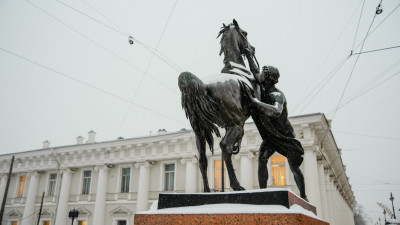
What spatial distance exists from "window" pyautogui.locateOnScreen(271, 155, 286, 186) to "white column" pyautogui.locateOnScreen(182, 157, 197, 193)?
5.61 metres

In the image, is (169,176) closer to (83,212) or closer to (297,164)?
(83,212)

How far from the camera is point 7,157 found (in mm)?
32281

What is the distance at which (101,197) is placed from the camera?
25562mm

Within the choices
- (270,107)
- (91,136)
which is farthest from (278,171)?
(91,136)

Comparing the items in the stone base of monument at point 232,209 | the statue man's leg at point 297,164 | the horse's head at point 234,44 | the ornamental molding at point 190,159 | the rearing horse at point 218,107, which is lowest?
the stone base of monument at point 232,209

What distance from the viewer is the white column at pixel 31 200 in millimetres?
28562

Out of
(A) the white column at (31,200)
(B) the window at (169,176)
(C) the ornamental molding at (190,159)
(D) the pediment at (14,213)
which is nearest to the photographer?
(C) the ornamental molding at (190,159)

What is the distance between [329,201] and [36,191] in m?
25.5

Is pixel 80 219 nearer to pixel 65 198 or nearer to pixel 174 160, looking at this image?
pixel 65 198

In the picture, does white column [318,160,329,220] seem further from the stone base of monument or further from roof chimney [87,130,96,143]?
roof chimney [87,130,96,143]

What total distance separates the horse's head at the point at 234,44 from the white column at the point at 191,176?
60.9ft

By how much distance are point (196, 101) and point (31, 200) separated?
3068 centimetres

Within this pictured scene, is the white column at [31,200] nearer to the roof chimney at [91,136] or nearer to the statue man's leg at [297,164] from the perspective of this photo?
the roof chimney at [91,136]

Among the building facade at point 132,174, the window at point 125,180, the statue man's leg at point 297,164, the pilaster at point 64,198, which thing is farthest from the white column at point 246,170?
the statue man's leg at point 297,164
